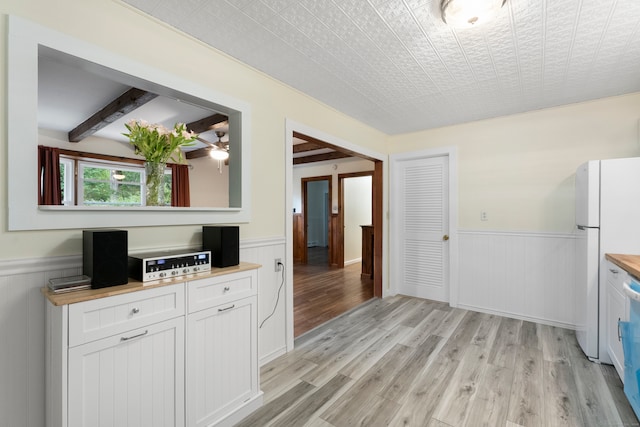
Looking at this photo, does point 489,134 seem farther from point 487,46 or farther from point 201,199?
point 201,199

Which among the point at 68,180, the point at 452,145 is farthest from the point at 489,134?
the point at 68,180

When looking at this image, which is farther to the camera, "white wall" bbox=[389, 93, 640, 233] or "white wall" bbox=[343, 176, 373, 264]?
"white wall" bbox=[343, 176, 373, 264]

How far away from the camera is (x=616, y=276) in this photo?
2.00 m

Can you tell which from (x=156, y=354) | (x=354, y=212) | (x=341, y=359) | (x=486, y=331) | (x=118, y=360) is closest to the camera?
(x=118, y=360)

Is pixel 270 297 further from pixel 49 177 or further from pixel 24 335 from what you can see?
pixel 49 177

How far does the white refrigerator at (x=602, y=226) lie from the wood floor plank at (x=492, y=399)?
809 mm

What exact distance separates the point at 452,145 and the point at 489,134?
0.42m

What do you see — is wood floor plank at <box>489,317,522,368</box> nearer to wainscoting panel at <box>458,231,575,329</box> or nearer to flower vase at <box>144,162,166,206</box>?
wainscoting panel at <box>458,231,575,329</box>

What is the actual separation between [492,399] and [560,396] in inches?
18.1

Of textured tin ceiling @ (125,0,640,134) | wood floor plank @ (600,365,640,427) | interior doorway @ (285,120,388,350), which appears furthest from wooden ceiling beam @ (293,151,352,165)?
wood floor plank @ (600,365,640,427)

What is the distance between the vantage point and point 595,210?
2.24m

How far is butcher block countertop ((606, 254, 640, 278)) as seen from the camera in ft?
5.50

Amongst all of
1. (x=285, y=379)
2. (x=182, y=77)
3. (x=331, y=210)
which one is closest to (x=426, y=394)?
(x=285, y=379)

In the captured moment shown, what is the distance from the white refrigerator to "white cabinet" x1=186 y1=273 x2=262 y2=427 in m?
2.65
